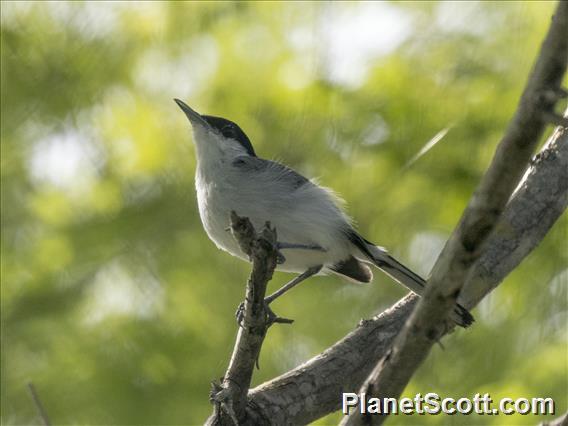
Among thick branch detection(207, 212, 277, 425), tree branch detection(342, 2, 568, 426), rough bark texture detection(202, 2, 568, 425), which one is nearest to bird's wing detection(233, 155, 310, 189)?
rough bark texture detection(202, 2, 568, 425)

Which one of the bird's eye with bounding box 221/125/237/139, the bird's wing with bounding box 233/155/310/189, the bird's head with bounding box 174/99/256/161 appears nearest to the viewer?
the bird's wing with bounding box 233/155/310/189

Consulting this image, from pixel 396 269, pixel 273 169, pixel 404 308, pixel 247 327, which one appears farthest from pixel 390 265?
pixel 247 327

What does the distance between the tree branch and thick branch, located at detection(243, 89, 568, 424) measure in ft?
4.20

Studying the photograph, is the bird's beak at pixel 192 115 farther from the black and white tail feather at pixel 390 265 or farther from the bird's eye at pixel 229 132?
the black and white tail feather at pixel 390 265

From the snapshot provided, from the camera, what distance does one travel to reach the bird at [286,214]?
4520mm

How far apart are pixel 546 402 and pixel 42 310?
3216 millimetres

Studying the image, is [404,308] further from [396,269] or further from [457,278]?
[457,278]

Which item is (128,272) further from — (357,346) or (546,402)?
(546,402)

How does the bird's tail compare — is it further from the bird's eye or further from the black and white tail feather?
the bird's eye

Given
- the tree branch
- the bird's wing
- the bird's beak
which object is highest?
the bird's beak

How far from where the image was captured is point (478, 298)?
4.54 metres

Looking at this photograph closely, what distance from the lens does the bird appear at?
4520 mm

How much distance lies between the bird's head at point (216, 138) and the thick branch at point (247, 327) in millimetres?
1396

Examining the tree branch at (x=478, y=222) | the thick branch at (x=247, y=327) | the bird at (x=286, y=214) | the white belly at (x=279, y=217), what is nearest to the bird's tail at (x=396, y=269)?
the bird at (x=286, y=214)
